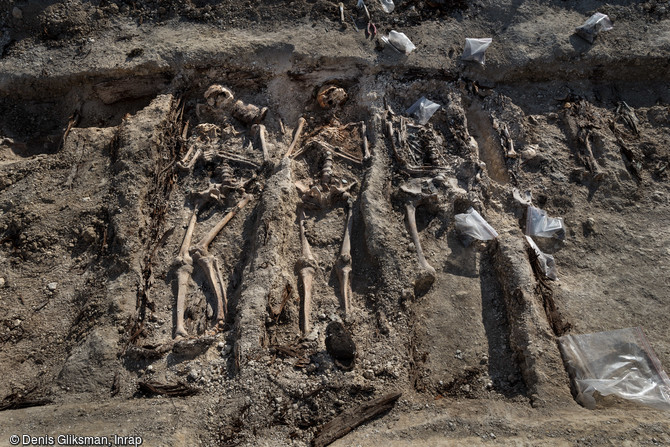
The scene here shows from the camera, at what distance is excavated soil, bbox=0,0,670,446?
4.33 meters

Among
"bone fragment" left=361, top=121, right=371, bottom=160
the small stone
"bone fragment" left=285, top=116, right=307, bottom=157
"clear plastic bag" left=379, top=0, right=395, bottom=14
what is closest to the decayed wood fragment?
"bone fragment" left=361, top=121, right=371, bottom=160

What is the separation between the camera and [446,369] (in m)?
4.75

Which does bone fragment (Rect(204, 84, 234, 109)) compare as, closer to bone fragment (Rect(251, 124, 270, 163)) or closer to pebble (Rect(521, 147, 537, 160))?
bone fragment (Rect(251, 124, 270, 163))

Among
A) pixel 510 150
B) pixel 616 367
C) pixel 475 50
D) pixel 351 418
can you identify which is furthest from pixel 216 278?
pixel 475 50

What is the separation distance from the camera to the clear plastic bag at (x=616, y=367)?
4.29 metres

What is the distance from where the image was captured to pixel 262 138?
6.73m

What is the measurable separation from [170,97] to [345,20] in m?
3.04

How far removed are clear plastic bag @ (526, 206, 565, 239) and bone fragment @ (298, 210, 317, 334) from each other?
8.57 feet

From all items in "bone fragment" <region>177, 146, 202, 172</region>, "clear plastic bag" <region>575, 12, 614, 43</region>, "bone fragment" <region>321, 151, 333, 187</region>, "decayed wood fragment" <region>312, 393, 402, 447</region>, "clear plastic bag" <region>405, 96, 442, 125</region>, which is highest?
"clear plastic bag" <region>575, 12, 614, 43</region>

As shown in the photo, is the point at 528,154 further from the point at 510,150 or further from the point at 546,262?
the point at 546,262

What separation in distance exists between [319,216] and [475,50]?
12.1ft

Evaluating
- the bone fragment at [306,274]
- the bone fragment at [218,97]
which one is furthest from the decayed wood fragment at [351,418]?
the bone fragment at [218,97]

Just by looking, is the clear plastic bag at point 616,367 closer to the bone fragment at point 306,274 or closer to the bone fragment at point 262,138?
the bone fragment at point 306,274

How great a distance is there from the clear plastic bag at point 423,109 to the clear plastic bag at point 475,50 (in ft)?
3.29
